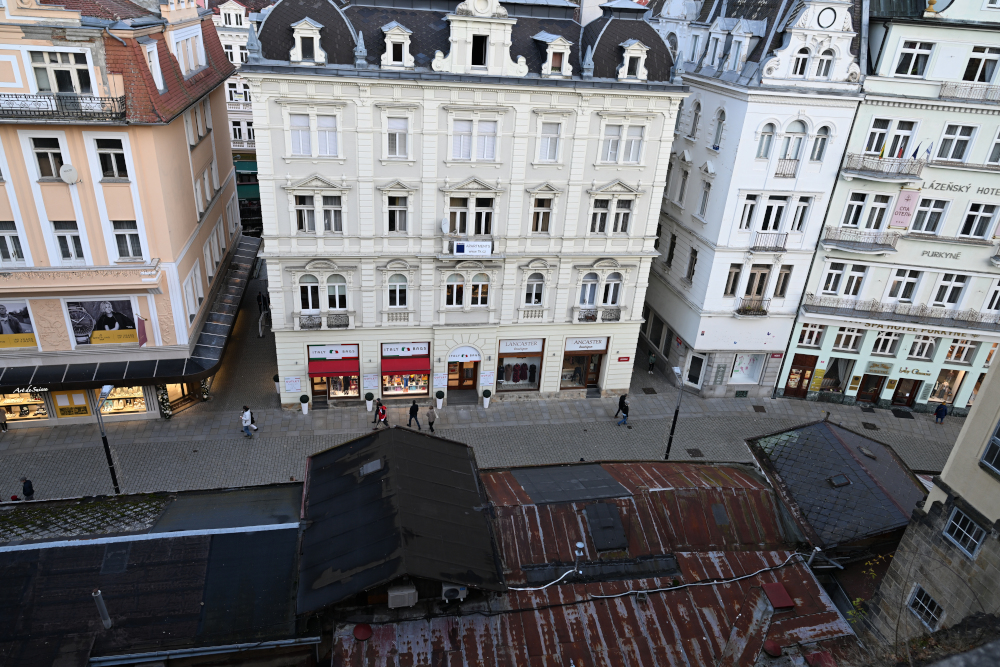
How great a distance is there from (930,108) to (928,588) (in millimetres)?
24268

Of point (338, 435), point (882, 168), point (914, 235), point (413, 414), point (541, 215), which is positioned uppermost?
point (882, 168)

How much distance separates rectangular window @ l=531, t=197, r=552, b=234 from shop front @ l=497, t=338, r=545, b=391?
5864mm

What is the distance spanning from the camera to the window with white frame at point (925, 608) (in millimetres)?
15816

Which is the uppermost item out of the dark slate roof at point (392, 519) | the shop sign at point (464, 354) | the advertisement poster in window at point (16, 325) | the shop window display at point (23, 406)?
the dark slate roof at point (392, 519)

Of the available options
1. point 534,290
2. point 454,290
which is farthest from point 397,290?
point 534,290

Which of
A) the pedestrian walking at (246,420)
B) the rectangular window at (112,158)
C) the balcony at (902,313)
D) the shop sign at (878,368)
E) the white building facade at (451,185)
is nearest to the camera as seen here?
the rectangular window at (112,158)

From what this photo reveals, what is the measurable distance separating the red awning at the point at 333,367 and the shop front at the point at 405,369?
157 cm


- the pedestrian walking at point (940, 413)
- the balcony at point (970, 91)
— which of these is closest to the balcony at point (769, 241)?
the balcony at point (970, 91)

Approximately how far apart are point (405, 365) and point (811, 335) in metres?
22.0

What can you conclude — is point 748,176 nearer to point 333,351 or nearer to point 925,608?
point 925,608

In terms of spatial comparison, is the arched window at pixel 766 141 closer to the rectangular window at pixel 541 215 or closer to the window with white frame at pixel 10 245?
the rectangular window at pixel 541 215

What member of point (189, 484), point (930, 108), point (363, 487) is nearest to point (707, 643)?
point (363, 487)

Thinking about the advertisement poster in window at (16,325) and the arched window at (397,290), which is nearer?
the advertisement poster in window at (16,325)

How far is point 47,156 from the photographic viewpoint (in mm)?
25578
